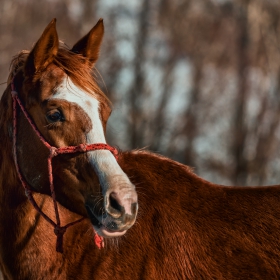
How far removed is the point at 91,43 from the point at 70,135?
91 cm

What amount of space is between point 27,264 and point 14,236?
0.70 ft

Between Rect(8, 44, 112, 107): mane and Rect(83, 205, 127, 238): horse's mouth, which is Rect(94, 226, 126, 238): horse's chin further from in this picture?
Rect(8, 44, 112, 107): mane

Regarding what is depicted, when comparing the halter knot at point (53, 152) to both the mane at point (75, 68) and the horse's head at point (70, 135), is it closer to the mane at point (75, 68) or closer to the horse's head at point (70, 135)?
the horse's head at point (70, 135)

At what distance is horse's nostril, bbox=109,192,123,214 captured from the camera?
10.5ft

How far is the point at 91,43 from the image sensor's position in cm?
406

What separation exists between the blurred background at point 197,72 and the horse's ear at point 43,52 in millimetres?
12201

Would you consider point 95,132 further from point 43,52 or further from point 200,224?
point 200,224

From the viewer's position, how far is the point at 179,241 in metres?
3.97

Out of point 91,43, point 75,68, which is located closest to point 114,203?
point 75,68

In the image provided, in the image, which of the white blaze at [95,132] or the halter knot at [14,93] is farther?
the halter knot at [14,93]

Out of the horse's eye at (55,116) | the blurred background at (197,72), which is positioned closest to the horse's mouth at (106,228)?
the horse's eye at (55,116)

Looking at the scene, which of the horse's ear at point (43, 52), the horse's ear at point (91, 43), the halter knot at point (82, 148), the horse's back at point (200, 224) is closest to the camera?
the halter knot at point (82, 148)

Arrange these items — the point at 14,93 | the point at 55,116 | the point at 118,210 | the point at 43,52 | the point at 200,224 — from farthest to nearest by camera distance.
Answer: the point at 200,224 → the point at 14,93 → the point at 43,52 → the point at 55,116 → the point at 118,210

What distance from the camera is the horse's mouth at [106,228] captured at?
10.6 ft
